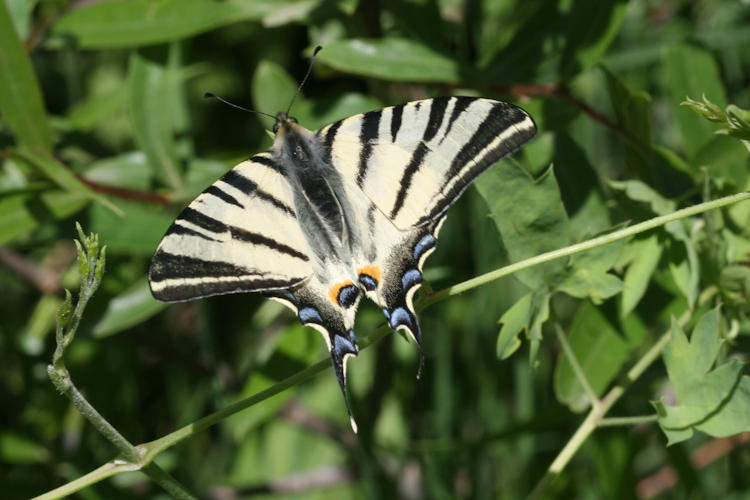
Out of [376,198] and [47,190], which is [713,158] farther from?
[47,190]

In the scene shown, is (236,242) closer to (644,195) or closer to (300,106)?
(300,106)

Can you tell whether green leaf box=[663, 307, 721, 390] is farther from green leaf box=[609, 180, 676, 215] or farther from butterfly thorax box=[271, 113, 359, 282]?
butterfly thorax box=[271, 113, 359, 282]

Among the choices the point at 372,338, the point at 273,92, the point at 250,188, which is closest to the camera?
the point at 372,338

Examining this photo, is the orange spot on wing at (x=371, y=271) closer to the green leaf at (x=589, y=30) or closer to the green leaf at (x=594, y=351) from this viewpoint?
the green leaf at (x=594, y=351)

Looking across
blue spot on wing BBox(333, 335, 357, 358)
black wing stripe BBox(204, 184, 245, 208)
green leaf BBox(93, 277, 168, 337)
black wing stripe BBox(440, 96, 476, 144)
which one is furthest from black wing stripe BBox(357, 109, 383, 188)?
green leaf BBox(93, 277, 168, 337)

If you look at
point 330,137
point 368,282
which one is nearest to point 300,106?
point 330,137

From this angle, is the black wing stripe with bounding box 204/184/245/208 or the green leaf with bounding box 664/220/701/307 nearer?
the green leaf with bounding box 664/220/701/307

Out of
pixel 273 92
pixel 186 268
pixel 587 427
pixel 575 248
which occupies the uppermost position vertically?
pixel 273 92
